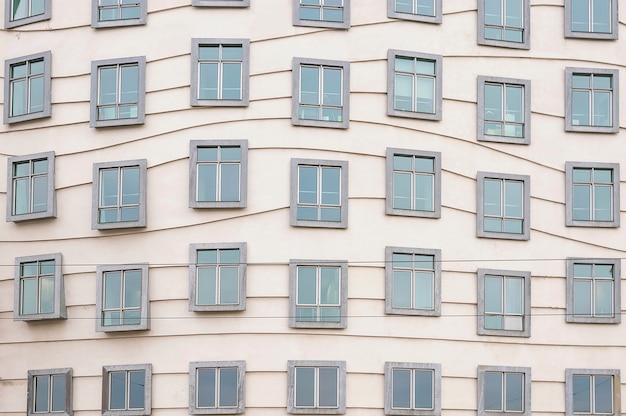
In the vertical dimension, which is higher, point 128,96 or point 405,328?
point 128,96

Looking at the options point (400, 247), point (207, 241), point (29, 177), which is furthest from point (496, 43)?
point (29, 177)

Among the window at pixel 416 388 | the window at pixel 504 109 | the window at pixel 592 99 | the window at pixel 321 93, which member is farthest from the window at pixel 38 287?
the window at pixel 592 99

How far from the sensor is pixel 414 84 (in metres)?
47.2

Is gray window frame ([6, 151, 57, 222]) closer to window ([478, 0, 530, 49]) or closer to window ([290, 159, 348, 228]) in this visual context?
window ([290, 159, 348, 228])

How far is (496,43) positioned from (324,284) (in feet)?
26.9

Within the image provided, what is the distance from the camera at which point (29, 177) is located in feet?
157

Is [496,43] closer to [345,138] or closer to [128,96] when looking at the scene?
[345,138]

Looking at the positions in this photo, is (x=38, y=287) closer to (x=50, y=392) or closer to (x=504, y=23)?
(x=50, y=392)

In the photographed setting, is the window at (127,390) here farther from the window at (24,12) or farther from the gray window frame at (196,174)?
Result: the window at (24,12)

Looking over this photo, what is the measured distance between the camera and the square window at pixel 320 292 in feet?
149

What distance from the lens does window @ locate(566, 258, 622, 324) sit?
47.4 m

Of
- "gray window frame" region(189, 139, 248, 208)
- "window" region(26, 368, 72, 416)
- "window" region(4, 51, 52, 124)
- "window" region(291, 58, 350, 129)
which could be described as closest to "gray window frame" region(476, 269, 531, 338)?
"window" region(291, 58, 350, 129)

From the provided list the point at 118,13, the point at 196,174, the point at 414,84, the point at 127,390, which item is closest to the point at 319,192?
the point at 196,174

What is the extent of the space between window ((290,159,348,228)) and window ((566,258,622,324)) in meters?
6.47
